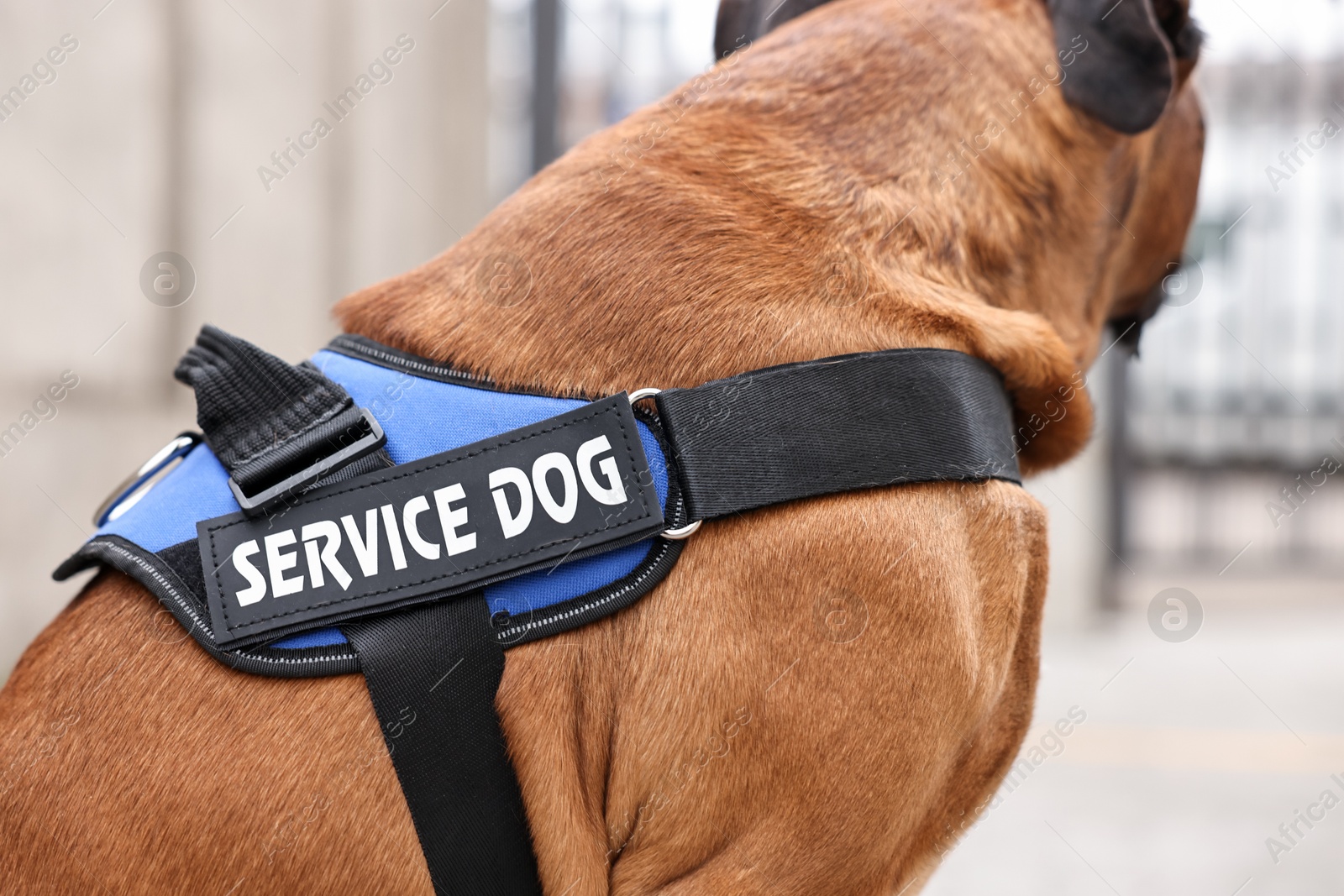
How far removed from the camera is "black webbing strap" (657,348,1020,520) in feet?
2.94

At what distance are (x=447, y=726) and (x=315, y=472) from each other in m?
0.27

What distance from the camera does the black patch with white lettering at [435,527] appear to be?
2.81 ft

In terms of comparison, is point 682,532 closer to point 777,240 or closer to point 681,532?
point 681,532

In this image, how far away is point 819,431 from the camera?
91cm

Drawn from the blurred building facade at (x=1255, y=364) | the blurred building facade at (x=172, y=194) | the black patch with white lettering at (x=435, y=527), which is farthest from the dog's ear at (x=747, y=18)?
the blurred building facade at (x=1255, y=364)

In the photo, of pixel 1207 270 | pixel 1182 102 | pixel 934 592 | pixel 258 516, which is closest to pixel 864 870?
pixel 934 592

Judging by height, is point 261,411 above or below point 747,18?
above

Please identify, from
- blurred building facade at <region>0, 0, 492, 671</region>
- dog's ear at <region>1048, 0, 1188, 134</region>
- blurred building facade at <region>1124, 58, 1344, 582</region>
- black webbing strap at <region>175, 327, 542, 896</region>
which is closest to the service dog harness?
black webbing strap at <region>175, 327, 542, 896</region>

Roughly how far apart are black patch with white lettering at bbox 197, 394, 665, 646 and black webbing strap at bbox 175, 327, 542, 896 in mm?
29

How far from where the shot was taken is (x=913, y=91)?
1.11 metres

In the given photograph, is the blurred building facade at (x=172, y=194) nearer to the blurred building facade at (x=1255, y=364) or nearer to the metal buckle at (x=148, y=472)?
the metal buckle at (x=148, y=472)

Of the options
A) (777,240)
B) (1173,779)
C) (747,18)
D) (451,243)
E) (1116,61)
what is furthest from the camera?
(451,243)

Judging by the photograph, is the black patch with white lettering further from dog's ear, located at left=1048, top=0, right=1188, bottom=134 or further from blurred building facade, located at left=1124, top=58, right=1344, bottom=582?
blurred building facade, located at left=1124, top=58, right=1344, bottom=582

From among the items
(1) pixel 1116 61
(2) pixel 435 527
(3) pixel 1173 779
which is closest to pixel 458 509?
(2) pixel 435 527
